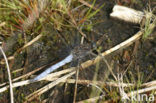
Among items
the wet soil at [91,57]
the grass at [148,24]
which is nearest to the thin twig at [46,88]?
the wet soil at [91,57]

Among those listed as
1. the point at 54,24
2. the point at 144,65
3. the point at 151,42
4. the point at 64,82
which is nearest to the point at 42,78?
the point at 64,82

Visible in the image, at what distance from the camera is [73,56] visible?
71.6 inches

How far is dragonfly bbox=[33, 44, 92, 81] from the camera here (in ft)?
5.77

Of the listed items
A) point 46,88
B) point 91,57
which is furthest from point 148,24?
point 46,88

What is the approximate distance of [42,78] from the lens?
5.74 ft

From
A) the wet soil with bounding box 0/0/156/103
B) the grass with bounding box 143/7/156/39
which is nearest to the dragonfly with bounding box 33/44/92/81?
the wet soil with bounding box 0/0/156/103

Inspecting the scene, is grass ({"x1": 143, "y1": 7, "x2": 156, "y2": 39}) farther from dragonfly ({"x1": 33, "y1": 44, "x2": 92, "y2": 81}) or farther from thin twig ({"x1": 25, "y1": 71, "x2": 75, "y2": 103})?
thin twig ({"x1": 25, "y1": 71, "x2": 75, "y2": 103})

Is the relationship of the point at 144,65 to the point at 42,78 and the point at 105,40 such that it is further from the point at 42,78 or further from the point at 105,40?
the point at 42,78

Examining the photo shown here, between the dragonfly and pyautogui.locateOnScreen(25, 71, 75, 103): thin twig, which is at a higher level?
the dragonfly

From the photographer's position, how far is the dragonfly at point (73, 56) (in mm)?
1759

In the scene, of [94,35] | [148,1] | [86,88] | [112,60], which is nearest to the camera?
[86,88]

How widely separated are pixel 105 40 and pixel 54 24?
0.55m

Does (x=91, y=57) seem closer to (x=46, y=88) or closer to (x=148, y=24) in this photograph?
(x=46, y=88)

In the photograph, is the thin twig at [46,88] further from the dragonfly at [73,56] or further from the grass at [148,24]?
the grass at [148,24]
